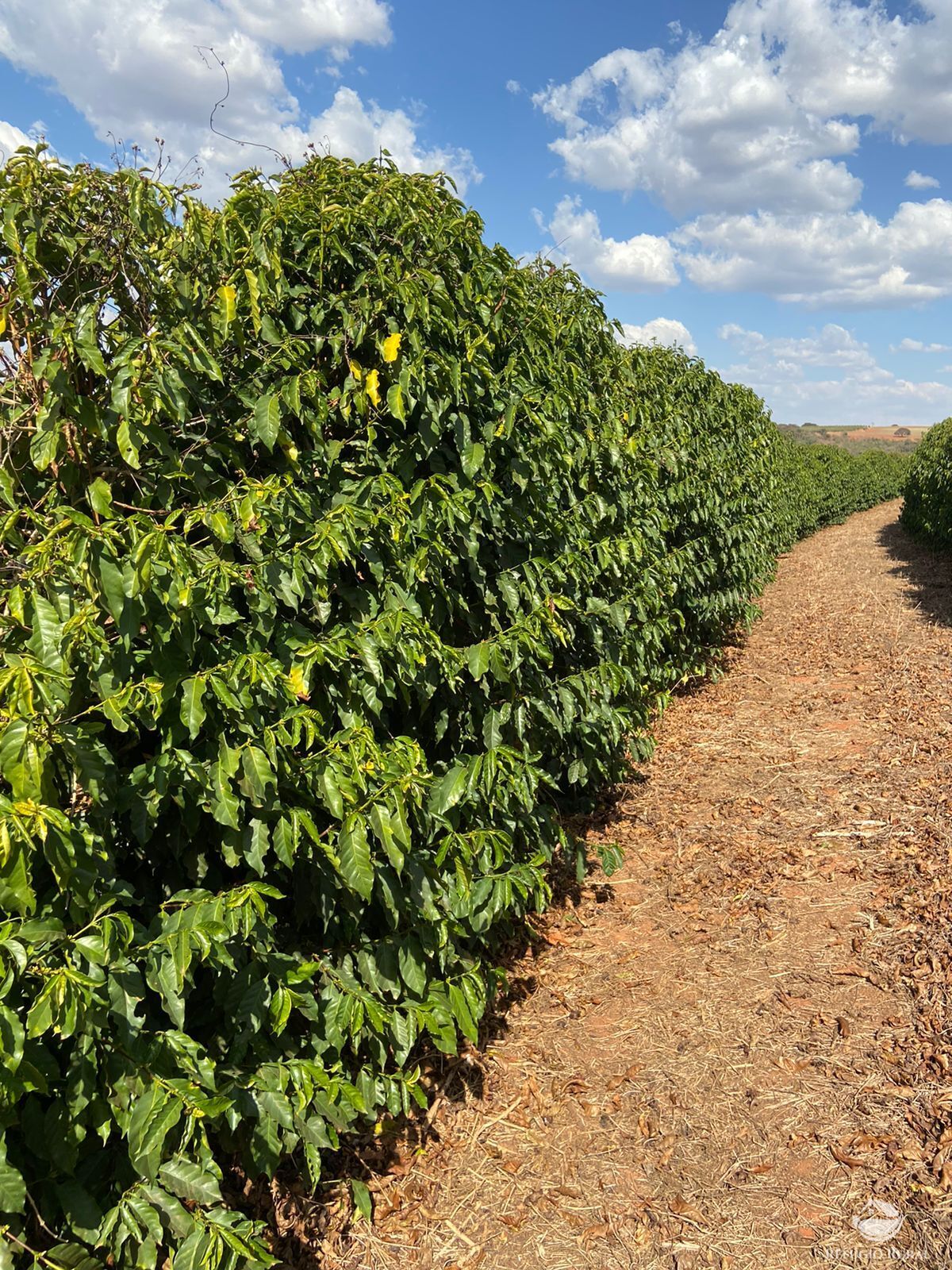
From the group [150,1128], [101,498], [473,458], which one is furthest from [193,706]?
[473,458]

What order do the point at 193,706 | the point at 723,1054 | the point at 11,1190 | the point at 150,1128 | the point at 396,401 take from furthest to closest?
1. the point at 723,1054
2. the point at 396,401
3. the point at 193,706
4. the point at 150,1128
5. the point at 11,1190

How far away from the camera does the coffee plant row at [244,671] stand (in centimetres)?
176

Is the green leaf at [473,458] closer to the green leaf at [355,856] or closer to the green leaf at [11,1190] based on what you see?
the green leaf at [355,856]

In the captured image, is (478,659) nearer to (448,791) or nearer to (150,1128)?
(448,791)

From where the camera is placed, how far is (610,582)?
16.8 feet

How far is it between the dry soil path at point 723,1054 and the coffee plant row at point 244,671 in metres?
0.56

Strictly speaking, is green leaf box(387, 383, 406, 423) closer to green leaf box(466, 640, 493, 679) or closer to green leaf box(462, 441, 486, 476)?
green leaf box(462, 441, 486, 476)

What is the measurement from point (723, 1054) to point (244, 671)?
2.73m

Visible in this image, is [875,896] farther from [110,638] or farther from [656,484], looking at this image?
[110,638]

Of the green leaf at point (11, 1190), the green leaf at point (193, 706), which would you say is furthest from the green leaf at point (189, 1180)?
the green leaf at point (193, 706)

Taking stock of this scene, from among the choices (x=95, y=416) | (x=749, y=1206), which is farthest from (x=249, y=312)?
(x=749, y=1206)

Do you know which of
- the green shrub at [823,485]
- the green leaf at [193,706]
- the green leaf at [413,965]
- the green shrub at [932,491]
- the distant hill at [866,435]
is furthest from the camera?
the distant hill at [866,435]

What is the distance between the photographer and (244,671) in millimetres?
2090

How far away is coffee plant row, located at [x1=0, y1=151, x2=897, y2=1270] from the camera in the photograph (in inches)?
69.3
